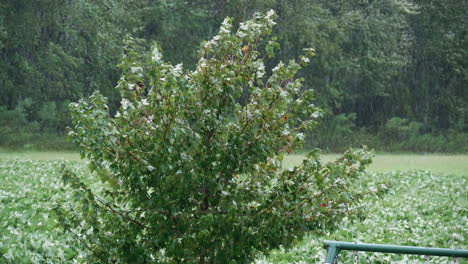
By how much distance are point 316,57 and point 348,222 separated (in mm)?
27700

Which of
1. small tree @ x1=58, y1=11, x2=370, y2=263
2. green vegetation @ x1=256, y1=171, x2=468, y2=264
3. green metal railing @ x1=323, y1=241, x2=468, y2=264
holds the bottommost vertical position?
green vegetation @ x1=256, y1=171, x2=468, y2=264

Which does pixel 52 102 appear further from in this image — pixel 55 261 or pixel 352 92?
pixel 55 261

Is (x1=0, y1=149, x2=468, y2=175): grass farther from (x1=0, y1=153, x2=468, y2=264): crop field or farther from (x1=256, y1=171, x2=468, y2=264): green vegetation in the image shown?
(x1=256, y1=171, x2=468, y2=264): green vegetation

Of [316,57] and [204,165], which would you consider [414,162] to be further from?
[204,165]

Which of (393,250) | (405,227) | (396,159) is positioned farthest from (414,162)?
(393,250)

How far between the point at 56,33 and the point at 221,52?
106 feet

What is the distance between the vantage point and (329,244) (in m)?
4.20

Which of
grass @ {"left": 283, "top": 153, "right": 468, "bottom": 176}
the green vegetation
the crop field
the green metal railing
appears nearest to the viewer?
the green metal railing

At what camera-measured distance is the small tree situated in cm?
423

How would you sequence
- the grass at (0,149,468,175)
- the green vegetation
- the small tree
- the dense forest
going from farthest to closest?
the dense forest → the grass at (0,149,468,175) → the green vegetation → the small tree

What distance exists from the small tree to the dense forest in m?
28.0

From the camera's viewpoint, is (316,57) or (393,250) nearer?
(393,250)

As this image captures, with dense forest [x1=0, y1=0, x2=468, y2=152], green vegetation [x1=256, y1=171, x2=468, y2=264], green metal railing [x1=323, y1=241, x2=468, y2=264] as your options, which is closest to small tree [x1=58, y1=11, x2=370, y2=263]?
green metal railing [x1=323, y1=241, x2=468, y2=264]

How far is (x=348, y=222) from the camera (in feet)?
32.2
